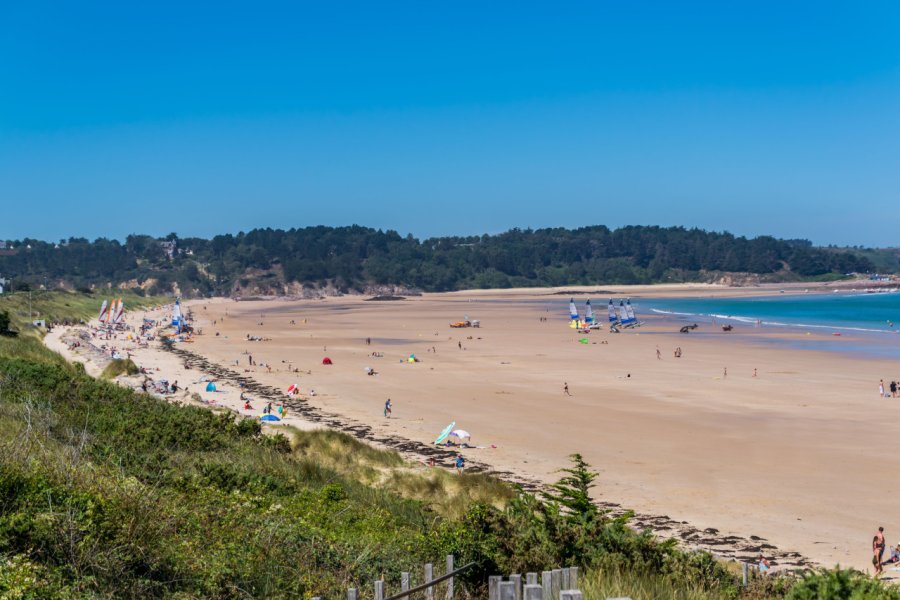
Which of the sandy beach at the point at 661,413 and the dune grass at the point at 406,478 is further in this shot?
the sandy beach at the point at 661,413

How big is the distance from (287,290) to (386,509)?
6400 inches

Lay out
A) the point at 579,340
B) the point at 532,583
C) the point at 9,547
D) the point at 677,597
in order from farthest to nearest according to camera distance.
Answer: the point at 579,340 → the point at 677,597 → the point at 9,547 → the point at 532,583

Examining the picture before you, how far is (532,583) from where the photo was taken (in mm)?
4492

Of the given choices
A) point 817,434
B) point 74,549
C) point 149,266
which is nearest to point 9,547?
point 74,549

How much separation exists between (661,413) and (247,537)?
23220 mm

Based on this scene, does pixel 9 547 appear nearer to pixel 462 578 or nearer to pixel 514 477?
pixel 462 578

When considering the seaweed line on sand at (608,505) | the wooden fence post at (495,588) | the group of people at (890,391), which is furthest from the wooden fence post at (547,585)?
the group of people at (890,391)

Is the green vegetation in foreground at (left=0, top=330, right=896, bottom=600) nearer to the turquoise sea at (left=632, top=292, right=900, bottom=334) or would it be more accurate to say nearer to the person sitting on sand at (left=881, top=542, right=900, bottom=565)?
the person sitting on sand at (left=881, top=542, right=900, bottom=565)

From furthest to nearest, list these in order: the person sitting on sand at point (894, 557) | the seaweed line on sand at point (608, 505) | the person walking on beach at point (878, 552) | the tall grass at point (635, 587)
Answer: the seaweed line on sand at point (608, 505) → the person sitting on sand at point (894, 557) → the person walking on beach at point (878, 552) → the tall grass at point (635, 587)

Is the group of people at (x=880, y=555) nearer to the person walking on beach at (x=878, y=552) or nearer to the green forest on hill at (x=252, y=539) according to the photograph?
the person walking on beach at (x=878, y=552)

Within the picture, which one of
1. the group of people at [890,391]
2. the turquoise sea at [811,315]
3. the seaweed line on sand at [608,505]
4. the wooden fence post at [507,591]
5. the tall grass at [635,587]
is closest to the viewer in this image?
the wooden fence post at [507,591]

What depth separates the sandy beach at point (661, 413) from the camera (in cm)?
1647

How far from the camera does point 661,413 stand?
2822 cm

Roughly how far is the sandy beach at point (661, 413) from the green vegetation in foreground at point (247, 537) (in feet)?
24.1
